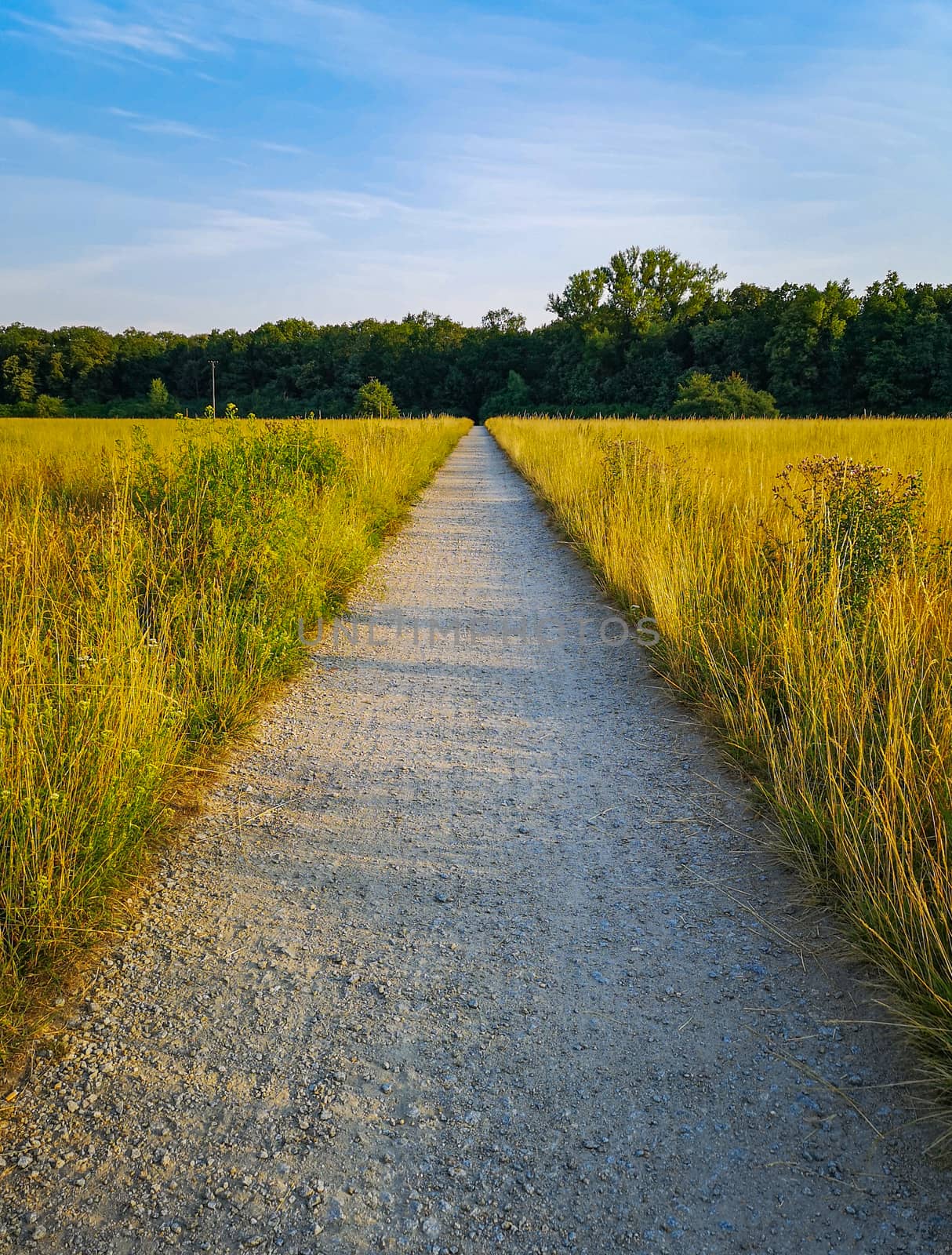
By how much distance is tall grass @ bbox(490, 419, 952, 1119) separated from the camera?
7.72ft

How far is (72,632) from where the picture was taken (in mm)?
3842

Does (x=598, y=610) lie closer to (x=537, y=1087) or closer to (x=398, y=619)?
(x=398, y=619)

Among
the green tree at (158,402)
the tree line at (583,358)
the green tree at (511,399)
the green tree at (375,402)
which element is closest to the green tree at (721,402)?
the tree line at (583,358)

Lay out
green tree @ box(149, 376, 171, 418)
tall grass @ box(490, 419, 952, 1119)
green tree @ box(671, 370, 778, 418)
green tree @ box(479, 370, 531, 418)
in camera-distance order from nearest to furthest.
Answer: tall grass @ box(490, 419, 952, 1119) < green tree @ box(671, 370, 778, 418) < green tree @ box(149, 376, 171, 418) < green tree @ box(479, 370, 531, 418)

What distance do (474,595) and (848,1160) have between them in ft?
19.1

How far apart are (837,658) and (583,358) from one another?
71685mm

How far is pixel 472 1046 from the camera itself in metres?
2.14

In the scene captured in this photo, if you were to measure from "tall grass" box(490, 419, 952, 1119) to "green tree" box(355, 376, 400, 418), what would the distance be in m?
21.8

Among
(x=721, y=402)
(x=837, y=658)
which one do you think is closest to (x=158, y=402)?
(x=721, y=402)

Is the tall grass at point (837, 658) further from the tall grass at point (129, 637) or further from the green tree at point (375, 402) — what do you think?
the green tree at point (375, 402)

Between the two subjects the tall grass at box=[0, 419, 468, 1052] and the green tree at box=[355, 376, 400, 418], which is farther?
the green tree at box=[355, 376, 400, 418]

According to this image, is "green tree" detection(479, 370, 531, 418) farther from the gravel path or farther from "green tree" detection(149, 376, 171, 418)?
the gravel path

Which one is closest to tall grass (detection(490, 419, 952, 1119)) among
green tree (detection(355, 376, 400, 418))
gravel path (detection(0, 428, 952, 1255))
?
gravel path (detection(0, 428, 952, 1255))

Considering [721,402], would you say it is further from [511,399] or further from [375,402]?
[511,399]
